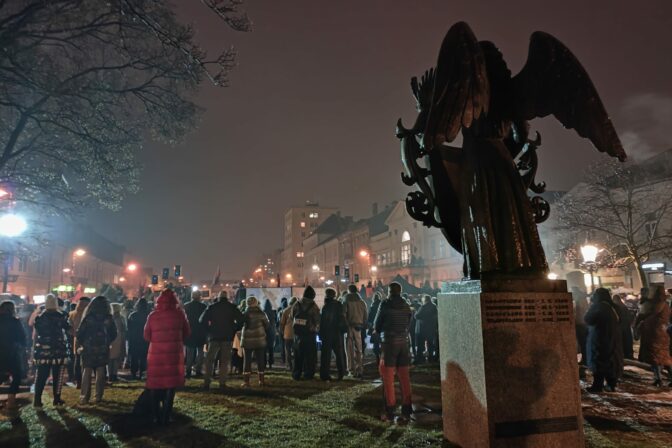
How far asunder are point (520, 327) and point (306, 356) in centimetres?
801

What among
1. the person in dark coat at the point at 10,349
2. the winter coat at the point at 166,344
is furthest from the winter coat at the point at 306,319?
the person in dark coat at the point at 10,349

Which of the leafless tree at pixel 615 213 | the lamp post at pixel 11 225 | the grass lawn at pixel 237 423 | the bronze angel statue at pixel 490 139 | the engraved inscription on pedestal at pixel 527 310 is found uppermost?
the leafless tree at pixel 615 213

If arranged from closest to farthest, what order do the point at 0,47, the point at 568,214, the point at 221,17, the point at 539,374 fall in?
1. the point at 539,374
2. the point at 221,17
3. the point at 0,47
4. the point at 568,214

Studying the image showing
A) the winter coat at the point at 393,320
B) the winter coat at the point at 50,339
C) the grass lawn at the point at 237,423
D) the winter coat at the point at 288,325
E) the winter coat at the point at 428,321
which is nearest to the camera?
the grass lawn at the point at 237,423

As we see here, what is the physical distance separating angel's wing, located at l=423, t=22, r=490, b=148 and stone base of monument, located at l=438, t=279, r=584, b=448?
47.4 inches

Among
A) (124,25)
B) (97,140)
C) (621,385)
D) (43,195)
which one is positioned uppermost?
(124,25)

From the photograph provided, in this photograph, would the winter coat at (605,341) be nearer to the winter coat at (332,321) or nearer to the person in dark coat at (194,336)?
the winter coat at (332,321)

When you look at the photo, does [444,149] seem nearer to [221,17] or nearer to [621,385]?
[221,17]

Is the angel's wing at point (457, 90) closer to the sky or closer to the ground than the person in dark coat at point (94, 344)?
closer to the sky

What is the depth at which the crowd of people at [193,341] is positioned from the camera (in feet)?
23.4

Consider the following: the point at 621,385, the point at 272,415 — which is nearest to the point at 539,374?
the point at 272,415

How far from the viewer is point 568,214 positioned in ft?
90.8

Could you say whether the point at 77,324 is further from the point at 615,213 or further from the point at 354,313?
the point at 615,213

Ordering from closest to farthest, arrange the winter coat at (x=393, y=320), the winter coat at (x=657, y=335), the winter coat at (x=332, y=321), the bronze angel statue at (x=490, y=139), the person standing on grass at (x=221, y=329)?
the bronze angel statue at (x=490, y=139), the winter coat at (x=393, y=320), the winter coat at (x=657, y=335), the person standing on grass at (x=221, y=329), the winter coat at (x=332, y=321)
